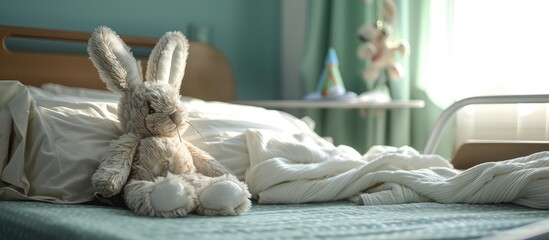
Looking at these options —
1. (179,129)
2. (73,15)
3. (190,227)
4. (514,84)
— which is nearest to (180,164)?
(179,129)

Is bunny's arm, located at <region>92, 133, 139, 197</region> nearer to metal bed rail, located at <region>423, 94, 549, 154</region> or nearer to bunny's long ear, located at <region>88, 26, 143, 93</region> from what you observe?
bunny's long ear, located at <region>88, 26, 143, 93</region>

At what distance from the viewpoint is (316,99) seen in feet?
9.69

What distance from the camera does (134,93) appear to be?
1806mm

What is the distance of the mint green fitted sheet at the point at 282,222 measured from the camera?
4.19 feet

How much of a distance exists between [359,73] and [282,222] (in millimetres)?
1823

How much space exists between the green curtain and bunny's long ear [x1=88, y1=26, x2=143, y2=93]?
1.37 metres

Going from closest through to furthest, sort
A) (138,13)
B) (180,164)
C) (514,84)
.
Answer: (180,164) → (514,84) → (138,13)

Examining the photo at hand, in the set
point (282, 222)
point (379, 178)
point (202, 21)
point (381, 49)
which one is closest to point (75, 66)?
point (202, 21)

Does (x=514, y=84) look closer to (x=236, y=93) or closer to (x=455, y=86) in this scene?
(x=455, y=86)

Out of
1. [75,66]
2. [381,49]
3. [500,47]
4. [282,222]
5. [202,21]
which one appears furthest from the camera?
[202,21]

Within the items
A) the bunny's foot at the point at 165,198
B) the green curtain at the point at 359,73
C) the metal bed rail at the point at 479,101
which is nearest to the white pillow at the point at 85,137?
the bunny's foot at the point at 165,198

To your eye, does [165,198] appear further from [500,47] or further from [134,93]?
[500,47]

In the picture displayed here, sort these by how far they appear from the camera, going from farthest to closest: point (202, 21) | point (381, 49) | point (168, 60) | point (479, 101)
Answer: point (202, 21) → point (381, 49) → point (479, 101) → point (168, 60)

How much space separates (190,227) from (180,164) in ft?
1.43
